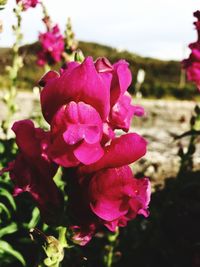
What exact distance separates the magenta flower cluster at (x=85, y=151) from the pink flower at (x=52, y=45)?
2.08 meters

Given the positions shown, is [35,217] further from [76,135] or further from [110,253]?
[76,135]

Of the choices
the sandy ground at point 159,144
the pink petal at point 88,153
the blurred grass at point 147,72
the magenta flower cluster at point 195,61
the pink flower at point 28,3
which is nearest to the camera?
the pink petal at point 88,153

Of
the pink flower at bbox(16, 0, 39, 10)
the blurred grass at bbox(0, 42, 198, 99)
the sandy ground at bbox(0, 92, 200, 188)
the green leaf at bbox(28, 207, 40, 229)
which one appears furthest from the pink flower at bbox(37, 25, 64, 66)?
the blurred grass at bbox(0, 42, 198, 99)

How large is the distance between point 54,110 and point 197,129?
117 centimetres

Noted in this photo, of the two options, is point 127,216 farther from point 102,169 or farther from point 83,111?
point 83,111

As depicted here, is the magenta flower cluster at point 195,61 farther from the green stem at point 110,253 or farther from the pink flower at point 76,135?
the pink flower at point 76,135

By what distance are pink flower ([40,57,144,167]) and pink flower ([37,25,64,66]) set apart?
209cm

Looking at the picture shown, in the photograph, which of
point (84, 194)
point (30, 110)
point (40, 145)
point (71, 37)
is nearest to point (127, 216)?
point (84, 194)

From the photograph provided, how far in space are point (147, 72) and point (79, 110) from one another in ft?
73.7

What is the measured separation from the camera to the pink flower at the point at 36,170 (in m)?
0.88

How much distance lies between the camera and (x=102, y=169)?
86cm

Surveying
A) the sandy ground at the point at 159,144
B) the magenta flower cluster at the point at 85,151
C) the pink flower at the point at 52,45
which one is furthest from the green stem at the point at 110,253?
the pink flower at the point at 52,45

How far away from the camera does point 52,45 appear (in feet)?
9.76

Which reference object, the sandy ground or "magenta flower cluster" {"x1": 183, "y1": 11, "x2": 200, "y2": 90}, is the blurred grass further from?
"magenta flower cluster" {"x1": 183, "y1": 11, "x2": 200, "y2": 90}
